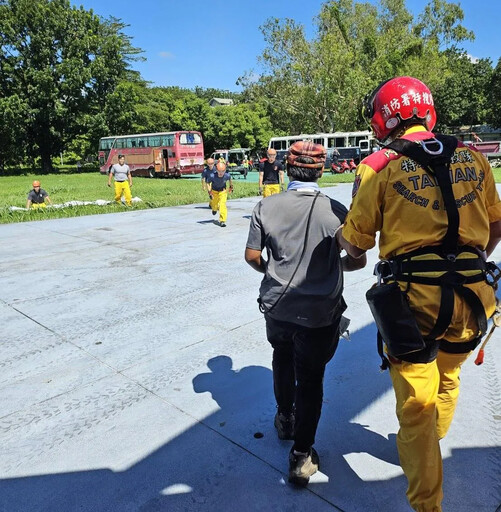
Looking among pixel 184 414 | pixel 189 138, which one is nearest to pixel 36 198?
pixel 184 414

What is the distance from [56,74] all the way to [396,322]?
45.5 meters

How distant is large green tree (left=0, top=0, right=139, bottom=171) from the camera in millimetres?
39188

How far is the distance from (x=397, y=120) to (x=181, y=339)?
2.76 meters

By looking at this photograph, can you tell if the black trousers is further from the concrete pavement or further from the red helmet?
the red helmet

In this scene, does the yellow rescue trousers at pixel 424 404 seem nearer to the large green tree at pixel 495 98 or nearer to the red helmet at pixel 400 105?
the red helmet at pixel 400 105

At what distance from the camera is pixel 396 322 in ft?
5.75

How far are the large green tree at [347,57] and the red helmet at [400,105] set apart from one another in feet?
119

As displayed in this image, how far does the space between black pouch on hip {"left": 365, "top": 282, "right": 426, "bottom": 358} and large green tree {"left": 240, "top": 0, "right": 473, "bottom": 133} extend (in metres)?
36.6

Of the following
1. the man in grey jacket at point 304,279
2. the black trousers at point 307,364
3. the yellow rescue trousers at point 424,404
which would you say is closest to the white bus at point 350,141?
the man in grey jacket at point 304,279

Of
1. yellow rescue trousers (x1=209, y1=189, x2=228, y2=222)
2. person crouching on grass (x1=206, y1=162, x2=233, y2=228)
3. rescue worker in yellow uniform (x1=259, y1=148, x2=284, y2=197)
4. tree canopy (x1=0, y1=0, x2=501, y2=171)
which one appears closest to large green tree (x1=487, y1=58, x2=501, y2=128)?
tree canopy (x1=0, y1=0, x2=501, y2=171)

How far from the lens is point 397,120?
197 centimetres

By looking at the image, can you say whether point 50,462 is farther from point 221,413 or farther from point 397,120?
point 397,120

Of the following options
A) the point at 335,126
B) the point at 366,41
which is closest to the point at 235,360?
the point at 335,126

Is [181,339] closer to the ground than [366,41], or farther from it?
closer to the ground
